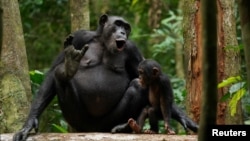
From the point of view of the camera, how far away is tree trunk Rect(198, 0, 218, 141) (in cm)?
159

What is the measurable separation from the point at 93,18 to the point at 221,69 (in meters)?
5.40

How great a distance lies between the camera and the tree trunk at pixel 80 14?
23.0ft

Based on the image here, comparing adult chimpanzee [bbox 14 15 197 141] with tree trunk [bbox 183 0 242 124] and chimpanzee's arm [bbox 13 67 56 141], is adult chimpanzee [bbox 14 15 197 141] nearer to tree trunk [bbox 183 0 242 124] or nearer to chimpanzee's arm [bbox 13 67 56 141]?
chimpanzee's arm [bbox 13 67 56 141]

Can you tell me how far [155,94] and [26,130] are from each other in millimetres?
1445

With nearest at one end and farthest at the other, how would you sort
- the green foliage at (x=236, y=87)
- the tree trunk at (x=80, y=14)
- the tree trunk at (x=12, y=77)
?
the green foliage at (x=236, y=87), the tree trunk at (x=12, y=77), the tree trunk at (x=80, y=14)

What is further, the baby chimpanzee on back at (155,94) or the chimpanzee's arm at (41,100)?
the baby chimpanzee on back at (155,94)

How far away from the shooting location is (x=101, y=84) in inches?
241

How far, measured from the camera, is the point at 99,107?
6098 millimetres

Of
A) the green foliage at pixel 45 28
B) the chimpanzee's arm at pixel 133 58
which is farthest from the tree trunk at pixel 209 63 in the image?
the green foliage at pixel 45 28

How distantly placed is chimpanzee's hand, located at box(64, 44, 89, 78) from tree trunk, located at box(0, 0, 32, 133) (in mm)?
771

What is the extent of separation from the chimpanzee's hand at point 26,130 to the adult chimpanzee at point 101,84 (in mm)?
372

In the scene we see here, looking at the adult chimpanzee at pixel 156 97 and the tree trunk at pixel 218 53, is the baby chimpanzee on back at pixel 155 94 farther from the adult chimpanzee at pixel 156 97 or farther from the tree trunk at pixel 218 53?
the tree trunk at pixel 218 53

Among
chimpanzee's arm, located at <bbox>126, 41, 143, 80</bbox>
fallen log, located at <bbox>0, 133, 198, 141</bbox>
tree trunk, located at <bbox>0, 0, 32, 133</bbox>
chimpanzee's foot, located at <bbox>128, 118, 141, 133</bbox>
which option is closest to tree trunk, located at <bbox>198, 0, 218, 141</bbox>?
fallen log, located at <bbox>0, 133, 198, 141</bbox>

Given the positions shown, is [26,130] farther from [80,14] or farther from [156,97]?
[80,14]
